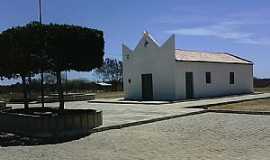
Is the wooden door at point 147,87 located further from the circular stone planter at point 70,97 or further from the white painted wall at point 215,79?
the circular stone planter at point 70,97

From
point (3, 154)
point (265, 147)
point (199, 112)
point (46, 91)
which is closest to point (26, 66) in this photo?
point (3, 154)

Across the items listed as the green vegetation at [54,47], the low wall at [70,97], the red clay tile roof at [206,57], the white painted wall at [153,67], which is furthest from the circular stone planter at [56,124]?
the low wall at [70,97]

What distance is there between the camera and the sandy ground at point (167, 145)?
1082 cm

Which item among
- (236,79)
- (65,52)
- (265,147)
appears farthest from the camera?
(236,79)

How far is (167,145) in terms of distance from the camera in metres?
12.4

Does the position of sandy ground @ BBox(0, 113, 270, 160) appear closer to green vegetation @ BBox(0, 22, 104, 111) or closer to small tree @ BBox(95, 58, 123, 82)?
green vegetation @ BBox(0, 22, 104, 111)

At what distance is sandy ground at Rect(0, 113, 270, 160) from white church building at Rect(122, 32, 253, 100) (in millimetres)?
18347

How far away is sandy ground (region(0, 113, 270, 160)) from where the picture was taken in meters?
10.8

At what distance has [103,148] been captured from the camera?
12.2 metres

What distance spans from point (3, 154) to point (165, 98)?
960 inches

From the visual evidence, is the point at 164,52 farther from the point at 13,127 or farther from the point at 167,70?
the point at 13,127

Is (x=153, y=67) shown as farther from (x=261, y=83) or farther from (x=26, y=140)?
(x=261, y=83)

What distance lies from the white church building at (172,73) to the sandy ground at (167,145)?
1835cm

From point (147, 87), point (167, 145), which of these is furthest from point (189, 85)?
point (167, 145)
